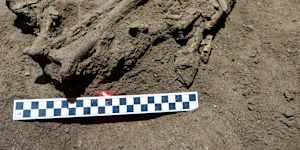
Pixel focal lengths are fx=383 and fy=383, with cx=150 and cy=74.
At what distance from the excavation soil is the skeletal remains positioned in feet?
0.11

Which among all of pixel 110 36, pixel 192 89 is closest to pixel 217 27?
pixel 192 89

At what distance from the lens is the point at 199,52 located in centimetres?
308

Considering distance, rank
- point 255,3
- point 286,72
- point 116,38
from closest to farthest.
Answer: point 116,38, point 286,72, point 255,3

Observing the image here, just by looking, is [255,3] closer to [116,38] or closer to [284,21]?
[284,21]

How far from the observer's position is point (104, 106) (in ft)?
9.81

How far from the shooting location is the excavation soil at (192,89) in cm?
Answer: 292

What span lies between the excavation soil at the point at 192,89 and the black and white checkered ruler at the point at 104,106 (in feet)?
0.17

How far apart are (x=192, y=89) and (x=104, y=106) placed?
710mm

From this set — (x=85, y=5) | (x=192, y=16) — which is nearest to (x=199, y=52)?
(x=192, y=16)

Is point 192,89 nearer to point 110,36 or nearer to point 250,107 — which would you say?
point 250,107

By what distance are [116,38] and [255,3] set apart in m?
1.28

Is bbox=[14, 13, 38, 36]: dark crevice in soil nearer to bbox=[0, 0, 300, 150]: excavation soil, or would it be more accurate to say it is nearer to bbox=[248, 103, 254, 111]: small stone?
bbox=[0, 0, 300, 150]: excavation soil

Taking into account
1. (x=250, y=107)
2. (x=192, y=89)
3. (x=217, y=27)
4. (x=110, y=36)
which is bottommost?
(x=250, y=107)

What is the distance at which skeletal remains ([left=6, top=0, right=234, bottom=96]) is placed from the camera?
278 centimetres
